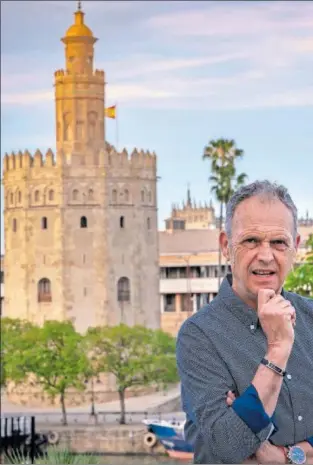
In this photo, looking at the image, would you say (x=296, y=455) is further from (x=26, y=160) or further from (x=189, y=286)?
(x=189, y=286)

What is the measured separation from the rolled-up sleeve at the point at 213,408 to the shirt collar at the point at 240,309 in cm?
10

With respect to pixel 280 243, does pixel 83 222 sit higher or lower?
higher

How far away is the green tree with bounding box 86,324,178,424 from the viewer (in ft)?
160

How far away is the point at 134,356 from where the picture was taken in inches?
1966

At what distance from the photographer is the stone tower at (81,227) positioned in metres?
58.6

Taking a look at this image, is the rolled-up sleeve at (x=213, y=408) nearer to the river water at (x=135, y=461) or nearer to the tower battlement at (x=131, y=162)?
the river water at (x=135, y=461)

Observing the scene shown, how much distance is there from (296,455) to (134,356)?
46.2 metres

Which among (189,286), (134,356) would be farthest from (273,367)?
(189,286)

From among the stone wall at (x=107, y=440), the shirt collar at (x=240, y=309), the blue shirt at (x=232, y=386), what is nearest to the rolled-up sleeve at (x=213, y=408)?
the blue shirt at (x=232, y=386)

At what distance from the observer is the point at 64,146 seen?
198ft

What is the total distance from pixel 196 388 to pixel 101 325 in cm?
5355

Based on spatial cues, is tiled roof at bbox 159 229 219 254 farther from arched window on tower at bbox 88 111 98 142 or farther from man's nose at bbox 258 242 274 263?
man's nose at bbox 258 242 274 263

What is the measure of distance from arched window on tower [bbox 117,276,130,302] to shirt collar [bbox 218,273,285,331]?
55285 mm

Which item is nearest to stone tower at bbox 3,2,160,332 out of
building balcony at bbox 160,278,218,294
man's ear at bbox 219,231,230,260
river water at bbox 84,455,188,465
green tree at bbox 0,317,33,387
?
green tree at bbox 0,317,33,387
